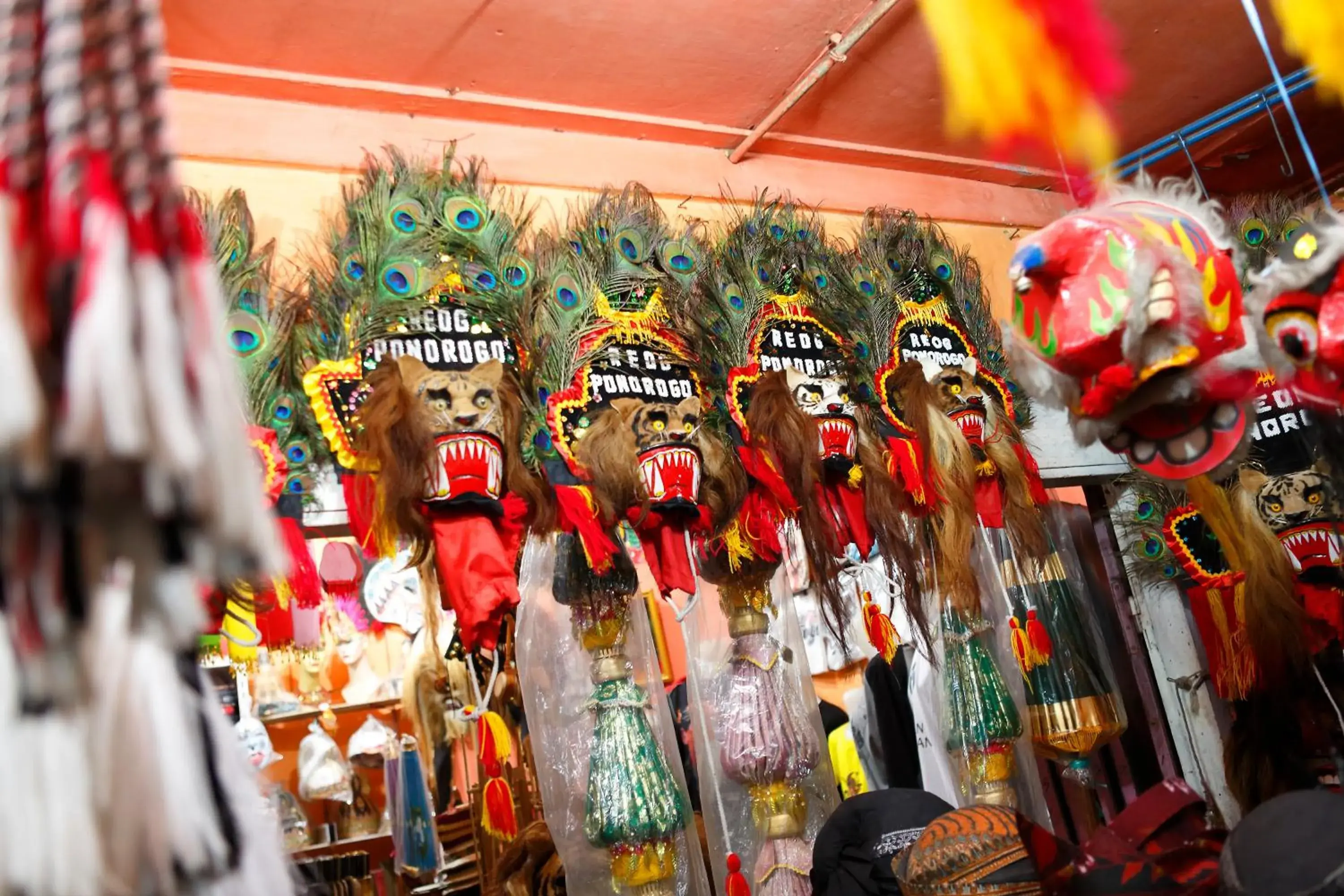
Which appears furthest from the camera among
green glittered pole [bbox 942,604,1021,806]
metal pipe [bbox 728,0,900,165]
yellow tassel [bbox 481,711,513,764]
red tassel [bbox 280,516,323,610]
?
green glittered pole [bbox 942,604,1021,806]

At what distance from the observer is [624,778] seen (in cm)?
248

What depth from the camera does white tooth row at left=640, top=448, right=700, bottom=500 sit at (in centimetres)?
259

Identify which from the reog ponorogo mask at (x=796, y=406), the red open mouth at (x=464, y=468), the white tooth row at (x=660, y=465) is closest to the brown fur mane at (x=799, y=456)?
the reog ponorogo mask at (x=796, y=406)

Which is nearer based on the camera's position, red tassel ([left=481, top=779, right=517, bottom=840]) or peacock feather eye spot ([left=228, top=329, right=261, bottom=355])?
peacock feather eye spot ([left=228, top=329, right=261, bottom=355])

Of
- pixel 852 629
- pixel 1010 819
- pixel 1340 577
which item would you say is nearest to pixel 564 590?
pixel 1010 819

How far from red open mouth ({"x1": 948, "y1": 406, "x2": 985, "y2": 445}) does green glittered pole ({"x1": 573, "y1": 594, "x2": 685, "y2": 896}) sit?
1.12 metres

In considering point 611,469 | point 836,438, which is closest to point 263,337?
point 611,469

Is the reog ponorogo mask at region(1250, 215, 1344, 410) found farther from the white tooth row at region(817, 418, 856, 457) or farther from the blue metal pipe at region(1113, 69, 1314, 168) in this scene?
the white tooth row at region(817, 418, 856, 457)

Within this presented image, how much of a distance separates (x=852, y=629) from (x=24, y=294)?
3.57 m

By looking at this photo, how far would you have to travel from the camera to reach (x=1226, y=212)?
3570mm

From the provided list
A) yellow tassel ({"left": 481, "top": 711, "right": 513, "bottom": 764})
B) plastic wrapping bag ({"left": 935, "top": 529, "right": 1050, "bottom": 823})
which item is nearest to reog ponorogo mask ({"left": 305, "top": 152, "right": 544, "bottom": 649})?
yellow tassel ({"left": 481, "top": 711, "right": 513, "bottom": 764})

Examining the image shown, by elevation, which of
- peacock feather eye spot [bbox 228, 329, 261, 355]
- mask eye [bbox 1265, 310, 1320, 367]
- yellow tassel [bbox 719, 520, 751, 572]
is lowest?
mask eye [bbox 1265, 310, 1320, 367]

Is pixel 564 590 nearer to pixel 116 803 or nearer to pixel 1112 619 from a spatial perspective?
pixel 116 803

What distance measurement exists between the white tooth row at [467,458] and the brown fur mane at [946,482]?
49.1 inches
